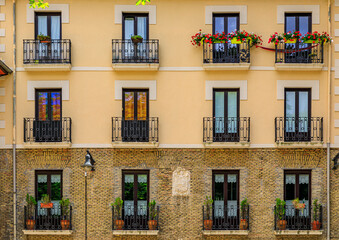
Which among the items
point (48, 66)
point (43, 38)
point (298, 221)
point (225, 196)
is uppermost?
point (43, 38)

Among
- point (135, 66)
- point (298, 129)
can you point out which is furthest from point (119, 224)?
point (298, 129)

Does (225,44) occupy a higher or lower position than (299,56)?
higher

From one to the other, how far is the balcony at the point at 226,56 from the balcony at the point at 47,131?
18.6 ft

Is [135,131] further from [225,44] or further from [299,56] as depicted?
[299,56]

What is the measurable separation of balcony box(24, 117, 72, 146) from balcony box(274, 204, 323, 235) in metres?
8.29

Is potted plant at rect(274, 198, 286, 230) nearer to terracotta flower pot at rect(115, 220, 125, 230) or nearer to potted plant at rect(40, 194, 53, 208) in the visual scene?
terracotta flower pot at rect(115, 220, 125, 230)

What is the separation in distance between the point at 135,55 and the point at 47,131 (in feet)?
14.3

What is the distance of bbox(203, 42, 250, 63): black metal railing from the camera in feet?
47.1

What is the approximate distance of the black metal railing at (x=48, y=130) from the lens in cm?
1431

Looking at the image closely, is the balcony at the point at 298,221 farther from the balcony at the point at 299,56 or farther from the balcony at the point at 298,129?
the balcony at the point at 299,56

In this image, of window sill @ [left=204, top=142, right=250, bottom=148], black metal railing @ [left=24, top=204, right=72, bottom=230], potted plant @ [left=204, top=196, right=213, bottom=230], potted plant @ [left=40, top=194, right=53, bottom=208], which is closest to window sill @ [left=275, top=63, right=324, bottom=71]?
window sill @ [left=204, top=142, right=250, bottom=148]

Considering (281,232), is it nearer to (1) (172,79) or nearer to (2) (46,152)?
(1) (172,79)

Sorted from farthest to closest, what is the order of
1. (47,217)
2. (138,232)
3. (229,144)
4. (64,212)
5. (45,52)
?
(45,52) < (47,217) < (64,212) < (229,144) < (138,232)

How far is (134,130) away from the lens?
14422mm
